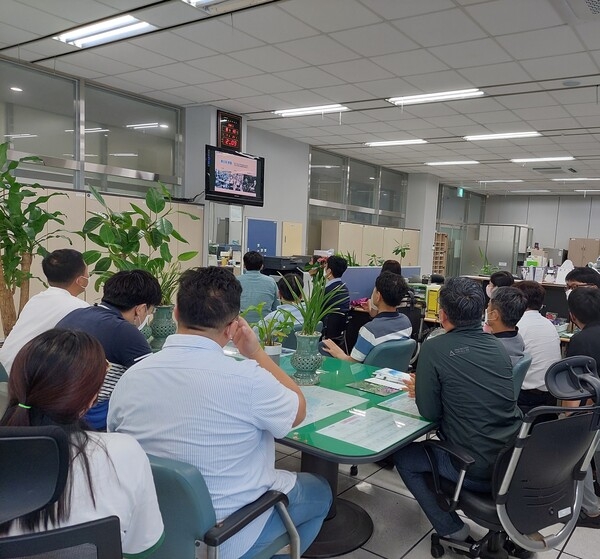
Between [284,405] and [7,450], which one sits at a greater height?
[7,450]

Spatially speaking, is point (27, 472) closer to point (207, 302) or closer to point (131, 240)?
point (207, 302)

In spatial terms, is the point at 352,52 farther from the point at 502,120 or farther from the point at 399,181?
the point at 399,181

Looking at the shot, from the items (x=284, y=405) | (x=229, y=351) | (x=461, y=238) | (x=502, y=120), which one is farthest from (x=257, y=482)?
(x=461, y=238)

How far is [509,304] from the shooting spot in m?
2.73

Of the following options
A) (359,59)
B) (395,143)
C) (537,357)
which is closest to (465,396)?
(537,357)

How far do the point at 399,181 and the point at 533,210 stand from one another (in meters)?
5.11

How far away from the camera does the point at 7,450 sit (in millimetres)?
759

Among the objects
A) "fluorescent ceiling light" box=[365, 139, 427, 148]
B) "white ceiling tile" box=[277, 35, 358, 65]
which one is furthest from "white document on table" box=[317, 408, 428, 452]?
"fluorescent ceiling light" box=[365, 139, 427, 148]

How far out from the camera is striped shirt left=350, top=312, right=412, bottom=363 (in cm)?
284

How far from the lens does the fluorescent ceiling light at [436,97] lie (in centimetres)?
535

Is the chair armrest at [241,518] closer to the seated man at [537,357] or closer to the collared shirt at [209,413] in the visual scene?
the collared shirt at [209,413]

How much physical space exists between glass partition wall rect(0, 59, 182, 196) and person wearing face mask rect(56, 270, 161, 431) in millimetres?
3836

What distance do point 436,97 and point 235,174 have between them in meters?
2.77

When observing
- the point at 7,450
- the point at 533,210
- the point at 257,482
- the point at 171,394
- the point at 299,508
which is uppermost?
the point at 533,210
